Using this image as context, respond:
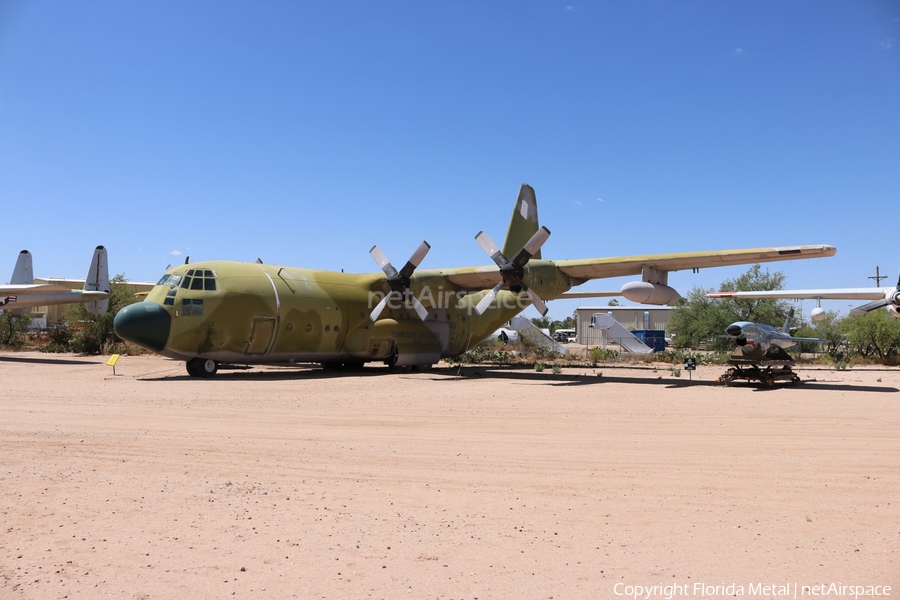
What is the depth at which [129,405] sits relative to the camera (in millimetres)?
12805

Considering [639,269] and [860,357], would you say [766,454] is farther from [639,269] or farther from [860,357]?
[860,357]

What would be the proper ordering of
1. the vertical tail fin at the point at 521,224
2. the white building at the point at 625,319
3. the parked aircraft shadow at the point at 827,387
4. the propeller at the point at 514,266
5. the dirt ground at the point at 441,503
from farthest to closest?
the white building at the point at 625,319
the vertical tail fin at the point at 521,224
the propeller at the point at 514,266
the parked aircraft shadow at the point at 827,387
the dirt ground at the point at 441,503

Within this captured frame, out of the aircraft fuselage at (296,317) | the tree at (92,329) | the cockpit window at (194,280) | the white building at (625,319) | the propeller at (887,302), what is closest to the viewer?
the aircraft fuselage at (296,317)

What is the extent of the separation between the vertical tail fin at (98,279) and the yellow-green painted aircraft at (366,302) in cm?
1576

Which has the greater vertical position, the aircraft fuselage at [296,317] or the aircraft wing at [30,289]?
the aircraft wing at [30,289]

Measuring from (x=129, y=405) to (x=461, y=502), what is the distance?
9.12 meters

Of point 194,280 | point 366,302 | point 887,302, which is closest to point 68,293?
point 194,280

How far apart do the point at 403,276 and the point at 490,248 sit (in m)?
3.35

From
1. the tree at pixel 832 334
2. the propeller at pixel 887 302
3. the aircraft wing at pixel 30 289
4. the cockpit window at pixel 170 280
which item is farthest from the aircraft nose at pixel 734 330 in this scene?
the aircraft wing at pixel 30 289

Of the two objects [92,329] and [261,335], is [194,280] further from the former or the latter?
[92,329]

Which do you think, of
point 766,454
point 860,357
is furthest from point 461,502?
point 860,357

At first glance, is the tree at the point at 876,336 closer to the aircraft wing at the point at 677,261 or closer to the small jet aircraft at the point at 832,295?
the small jet aircraft at the point at 832,295

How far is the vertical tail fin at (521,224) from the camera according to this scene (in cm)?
2597

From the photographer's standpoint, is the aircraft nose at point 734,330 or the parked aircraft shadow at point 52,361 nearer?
the aircraft nose at point 734,330
